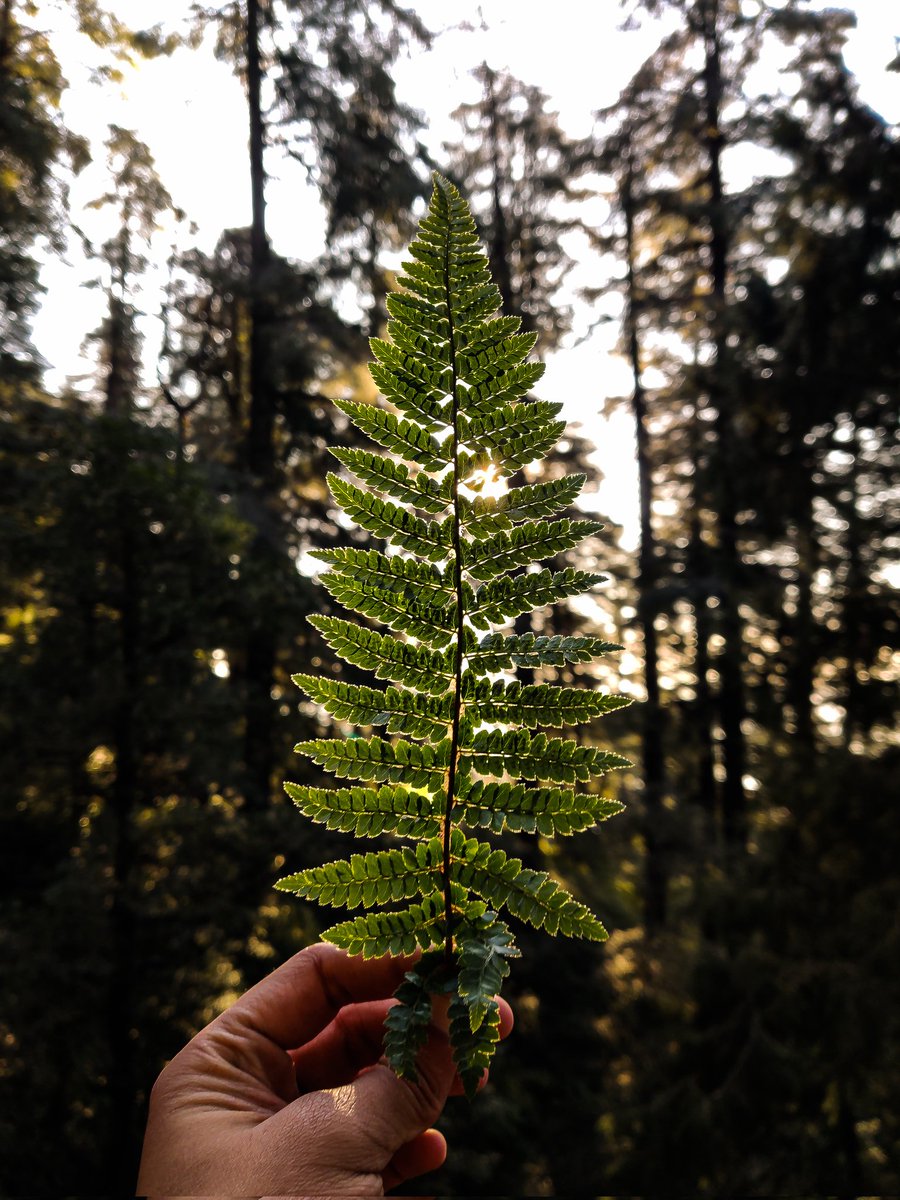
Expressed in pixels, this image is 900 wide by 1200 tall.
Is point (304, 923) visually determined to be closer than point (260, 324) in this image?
Yes

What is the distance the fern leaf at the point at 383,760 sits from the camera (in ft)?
3.04

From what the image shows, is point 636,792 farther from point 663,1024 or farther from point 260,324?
point 260,324

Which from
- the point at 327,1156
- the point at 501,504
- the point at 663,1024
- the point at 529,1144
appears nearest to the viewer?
the point at 501,504

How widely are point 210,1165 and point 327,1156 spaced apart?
0.67 ft

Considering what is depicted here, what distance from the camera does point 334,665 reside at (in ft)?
20.7

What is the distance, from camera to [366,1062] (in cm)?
159

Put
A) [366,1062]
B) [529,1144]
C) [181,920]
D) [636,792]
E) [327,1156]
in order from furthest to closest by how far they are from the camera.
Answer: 1. [636,792]
2. [529,1144]
3. [181,920]
4. [366,1062]
5. [327,1156]

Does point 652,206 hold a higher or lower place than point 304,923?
higher

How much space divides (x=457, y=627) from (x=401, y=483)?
21 cm

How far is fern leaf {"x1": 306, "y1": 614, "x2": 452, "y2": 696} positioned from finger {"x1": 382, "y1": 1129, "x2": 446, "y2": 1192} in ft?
3.46

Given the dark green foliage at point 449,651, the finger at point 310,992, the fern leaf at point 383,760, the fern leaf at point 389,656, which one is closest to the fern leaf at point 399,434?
the dark green foliage at point 449,651

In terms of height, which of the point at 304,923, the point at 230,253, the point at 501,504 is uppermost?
the point at 230,253

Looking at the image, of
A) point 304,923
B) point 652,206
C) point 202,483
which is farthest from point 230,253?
point 304,923

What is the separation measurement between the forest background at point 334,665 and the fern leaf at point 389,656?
15.0 ft
